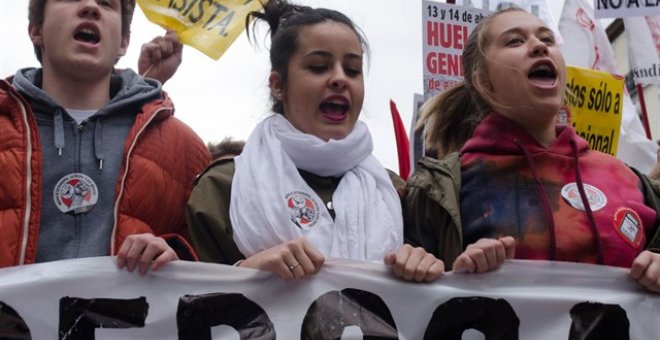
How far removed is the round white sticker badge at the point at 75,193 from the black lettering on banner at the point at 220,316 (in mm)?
421

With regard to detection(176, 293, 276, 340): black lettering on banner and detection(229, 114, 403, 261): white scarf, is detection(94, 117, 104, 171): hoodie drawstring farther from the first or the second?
detection(176, 293, 276, 340): black lettering on banner

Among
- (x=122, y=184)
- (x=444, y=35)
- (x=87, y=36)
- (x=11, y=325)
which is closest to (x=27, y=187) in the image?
(x=122, y=184)

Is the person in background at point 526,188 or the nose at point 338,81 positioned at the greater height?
the nose at point 338,81

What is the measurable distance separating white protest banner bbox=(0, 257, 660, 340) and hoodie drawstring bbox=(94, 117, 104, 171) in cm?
39

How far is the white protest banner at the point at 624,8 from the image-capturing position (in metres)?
6.10

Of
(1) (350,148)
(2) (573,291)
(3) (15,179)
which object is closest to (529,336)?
(2) (573,291)

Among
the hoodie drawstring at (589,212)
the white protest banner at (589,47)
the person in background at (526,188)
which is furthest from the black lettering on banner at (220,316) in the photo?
the white protest banner at (589,47)

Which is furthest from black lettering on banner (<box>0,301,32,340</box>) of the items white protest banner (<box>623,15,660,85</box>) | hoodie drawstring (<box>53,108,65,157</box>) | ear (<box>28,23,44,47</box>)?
white protest banner (<box>623,15,660,85</box>)

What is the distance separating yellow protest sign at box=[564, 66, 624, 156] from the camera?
18.4 ft

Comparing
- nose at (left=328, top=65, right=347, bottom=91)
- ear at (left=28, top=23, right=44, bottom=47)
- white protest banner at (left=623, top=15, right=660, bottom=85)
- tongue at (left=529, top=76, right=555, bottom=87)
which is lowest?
white protest banner at (left=623, top=15, right=660, bottom=85)

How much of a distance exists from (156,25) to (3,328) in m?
2.54

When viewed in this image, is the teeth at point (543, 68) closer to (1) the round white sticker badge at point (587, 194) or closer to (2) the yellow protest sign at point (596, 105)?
(1) the round white sticker badge at point (587, 194)

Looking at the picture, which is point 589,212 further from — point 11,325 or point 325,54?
point 11,325

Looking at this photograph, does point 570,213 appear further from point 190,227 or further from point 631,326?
point 190,227
